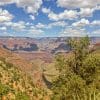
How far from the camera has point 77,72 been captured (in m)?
46.9

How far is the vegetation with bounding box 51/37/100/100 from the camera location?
45.6 metres

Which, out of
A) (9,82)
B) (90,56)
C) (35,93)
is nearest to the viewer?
(90,56)

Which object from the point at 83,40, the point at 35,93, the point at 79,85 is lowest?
the point at 35,93

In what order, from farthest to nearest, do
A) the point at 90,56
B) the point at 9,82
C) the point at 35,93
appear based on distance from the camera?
the point at 35,93 → the point at 9,82 → the point at 90,56

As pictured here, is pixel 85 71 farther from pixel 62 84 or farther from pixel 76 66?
pixel 62 84

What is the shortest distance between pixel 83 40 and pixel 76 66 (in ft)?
14.8

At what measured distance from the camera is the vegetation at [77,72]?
4556 centimetres

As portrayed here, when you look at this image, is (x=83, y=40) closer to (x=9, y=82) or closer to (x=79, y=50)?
(x=79, y=50)

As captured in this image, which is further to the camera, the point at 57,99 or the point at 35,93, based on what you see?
the point at 35,93

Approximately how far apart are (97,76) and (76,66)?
399cm

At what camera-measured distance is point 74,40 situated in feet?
159

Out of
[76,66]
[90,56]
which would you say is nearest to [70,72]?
[76,66]

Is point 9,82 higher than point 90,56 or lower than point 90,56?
lower

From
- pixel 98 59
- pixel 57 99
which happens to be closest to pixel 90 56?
pixel 98 59
